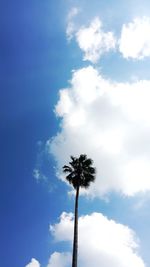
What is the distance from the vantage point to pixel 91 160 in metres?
53.1

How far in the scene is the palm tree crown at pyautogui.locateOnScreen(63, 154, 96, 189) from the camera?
51281mm

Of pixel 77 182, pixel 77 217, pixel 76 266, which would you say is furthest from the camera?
pixel 77 182

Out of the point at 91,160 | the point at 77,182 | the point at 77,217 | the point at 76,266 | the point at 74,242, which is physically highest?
the point at 91,160

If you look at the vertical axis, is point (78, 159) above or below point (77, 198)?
above

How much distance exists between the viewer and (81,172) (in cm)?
5212

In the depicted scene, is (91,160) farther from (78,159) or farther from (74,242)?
(74,242)

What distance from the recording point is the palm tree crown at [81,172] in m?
51.3

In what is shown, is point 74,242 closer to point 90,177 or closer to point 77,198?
point 77,198

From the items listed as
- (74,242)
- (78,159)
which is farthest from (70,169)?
(74,242)

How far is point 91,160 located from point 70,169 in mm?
3013

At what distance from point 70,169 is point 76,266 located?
14577 millimetres

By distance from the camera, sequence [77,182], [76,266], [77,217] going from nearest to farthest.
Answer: [76,266] < [77,217] < [77,182]

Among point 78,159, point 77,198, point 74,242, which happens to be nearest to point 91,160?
point 78,159

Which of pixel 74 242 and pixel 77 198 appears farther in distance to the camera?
pixel 77 198
